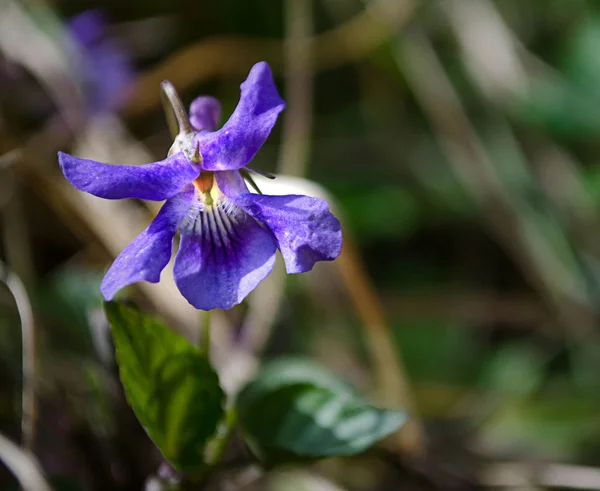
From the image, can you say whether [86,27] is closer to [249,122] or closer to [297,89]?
[297,89]

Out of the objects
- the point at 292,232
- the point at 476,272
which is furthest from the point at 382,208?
the point at 292,232

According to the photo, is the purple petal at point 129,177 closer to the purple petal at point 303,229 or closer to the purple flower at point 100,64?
the purple petal at point 303,229

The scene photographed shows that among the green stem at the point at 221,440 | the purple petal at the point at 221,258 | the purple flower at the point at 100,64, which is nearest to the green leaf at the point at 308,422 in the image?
the green stem at the point at 221,440

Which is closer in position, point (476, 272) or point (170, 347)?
point (170, 347)

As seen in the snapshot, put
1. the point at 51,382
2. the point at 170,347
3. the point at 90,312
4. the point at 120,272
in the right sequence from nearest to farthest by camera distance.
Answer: the point at 120,272 → the point at 170,347 → the point at 90,312 → the point at 51,382

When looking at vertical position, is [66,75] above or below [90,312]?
above

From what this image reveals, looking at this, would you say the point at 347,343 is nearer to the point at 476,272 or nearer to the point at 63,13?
the point at 476,272

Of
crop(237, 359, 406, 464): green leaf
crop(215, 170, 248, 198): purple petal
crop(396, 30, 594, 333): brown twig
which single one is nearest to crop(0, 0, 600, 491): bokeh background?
crop(396, 30, 594, 333): brown twig

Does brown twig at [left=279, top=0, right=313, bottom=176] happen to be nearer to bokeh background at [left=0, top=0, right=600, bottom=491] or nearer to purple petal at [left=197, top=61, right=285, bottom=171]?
bokeh background at [left=0, top=0, right=600, bottom=491]
